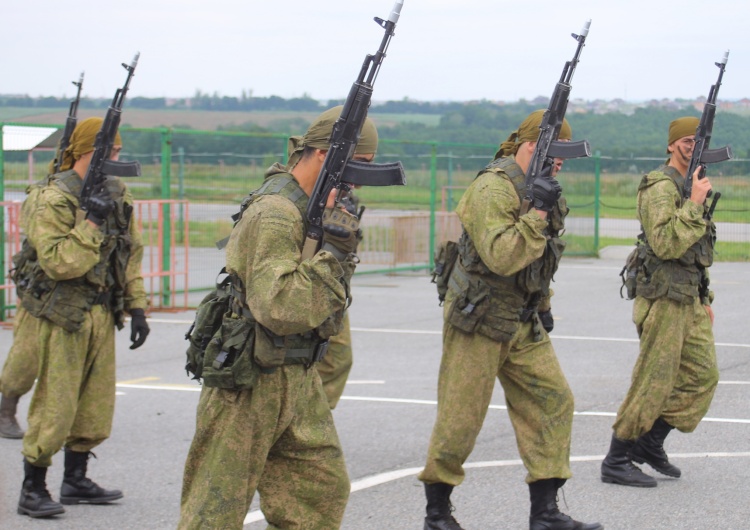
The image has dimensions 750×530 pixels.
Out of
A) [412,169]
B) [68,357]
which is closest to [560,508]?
[68,357]

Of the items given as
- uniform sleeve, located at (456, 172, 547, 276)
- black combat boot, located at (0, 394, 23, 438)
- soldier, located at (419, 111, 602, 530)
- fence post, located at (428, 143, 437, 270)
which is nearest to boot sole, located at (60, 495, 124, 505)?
black combat boot, located at (0, 394, 23, 438)

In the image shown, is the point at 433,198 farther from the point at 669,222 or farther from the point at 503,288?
the point at 503,288

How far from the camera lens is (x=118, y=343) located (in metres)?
11.5

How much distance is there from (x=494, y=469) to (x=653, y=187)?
188cm

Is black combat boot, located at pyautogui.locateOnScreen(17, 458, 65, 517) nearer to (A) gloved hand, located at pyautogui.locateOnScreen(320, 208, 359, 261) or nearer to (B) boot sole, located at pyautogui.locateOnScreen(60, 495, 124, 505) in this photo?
(B) boot sole, located at pyautogui.locateOnScreen(60, 495, 124, 505)

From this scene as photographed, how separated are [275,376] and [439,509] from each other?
1667 millimetres

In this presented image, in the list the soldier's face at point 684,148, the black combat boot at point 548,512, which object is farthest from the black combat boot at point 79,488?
the soldier's face at point 684,148

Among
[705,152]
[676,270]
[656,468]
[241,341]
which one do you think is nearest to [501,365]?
[676,270]

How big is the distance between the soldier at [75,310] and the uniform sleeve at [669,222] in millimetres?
2833

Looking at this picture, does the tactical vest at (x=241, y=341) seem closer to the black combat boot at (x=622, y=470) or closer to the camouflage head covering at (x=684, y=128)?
the black combat boot at (x=622, y=470)

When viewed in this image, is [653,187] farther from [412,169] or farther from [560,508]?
[412,169]

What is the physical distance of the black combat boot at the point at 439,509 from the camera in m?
5.41

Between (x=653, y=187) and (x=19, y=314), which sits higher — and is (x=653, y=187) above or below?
above

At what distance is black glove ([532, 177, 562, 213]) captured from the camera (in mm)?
5180
